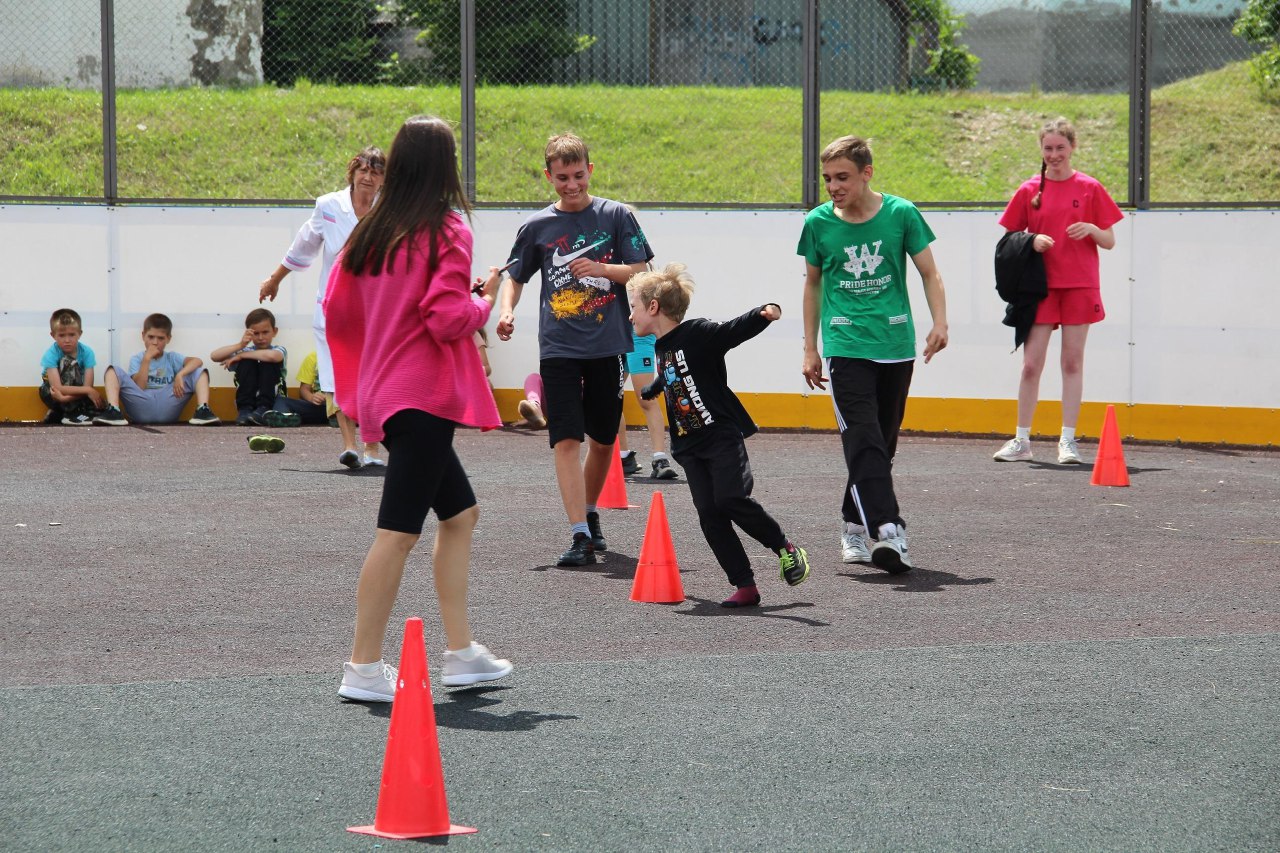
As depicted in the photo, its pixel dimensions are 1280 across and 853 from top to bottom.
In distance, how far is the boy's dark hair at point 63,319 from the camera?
1316cm

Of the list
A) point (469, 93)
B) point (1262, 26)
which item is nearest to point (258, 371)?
point (469, 93)

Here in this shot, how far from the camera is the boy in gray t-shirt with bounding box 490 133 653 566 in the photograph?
7363 millimetres

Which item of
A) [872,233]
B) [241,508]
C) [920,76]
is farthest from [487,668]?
[920,76]

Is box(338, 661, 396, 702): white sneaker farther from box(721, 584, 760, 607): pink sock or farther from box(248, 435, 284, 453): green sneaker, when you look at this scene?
box(248, 435, 284, 453): green sneaker

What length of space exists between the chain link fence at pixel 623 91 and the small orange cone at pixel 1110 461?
3.65 m

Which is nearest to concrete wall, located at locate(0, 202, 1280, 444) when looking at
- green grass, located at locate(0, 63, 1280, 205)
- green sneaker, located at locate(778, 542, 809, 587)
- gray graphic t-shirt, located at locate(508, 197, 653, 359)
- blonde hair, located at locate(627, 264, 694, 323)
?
green grass, located at locate(0, 63, 1280, 205)

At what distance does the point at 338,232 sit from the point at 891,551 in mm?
4560

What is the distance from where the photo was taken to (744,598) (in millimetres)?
6359

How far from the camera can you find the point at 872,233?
7.20 metres

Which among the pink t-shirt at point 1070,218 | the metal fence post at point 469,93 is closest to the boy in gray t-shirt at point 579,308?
the pink t-shirt at point 1070,218

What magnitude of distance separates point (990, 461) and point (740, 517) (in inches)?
196

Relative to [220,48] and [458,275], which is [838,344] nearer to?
[458,275]

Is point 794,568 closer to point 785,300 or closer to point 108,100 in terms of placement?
point 785,300

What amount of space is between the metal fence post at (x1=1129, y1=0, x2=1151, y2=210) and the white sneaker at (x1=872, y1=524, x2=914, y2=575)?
21.1ft
